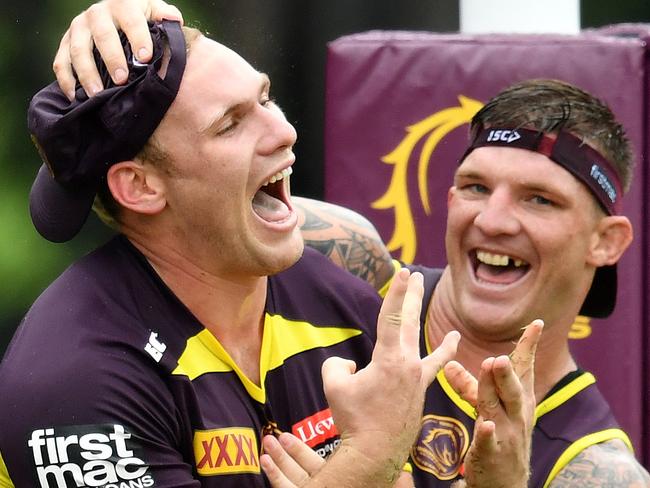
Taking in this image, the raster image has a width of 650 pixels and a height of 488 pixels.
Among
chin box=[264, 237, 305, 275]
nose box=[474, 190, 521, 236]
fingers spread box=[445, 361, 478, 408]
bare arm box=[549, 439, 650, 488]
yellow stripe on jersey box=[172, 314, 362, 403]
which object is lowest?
bare arm box=[549, 439, 650, 488]

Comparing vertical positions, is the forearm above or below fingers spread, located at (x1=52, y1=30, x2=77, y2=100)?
→ below

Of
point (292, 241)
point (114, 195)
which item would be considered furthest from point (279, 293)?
point (114, 195)

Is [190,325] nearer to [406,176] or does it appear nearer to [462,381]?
[462,381]

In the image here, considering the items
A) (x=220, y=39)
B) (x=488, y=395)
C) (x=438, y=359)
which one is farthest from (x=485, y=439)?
(x=220, y=39)

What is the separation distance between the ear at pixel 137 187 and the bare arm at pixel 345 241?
2.84 ft

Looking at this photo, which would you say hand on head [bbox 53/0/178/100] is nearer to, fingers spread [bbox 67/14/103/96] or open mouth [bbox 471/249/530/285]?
fingers spread [bbox 67/14/103/96]

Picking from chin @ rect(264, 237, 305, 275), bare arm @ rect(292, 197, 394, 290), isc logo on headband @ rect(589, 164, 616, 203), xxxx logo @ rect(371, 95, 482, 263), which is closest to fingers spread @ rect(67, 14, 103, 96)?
chin @ rect(264, 237, 305, 275)

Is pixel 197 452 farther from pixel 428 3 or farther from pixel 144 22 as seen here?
pixel 428 3

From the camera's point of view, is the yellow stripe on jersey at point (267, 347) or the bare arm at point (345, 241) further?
the bare arm at point (345, 241)

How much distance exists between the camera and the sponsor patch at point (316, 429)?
2637 mm

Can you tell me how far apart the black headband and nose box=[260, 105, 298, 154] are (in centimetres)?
86

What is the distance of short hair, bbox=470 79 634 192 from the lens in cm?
334

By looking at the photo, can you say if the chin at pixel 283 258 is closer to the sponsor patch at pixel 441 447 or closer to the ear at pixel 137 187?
the ear at pixel 137 187

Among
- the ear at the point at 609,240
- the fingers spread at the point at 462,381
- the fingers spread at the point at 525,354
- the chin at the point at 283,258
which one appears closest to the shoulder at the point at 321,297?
the chin at the point at 283,258
